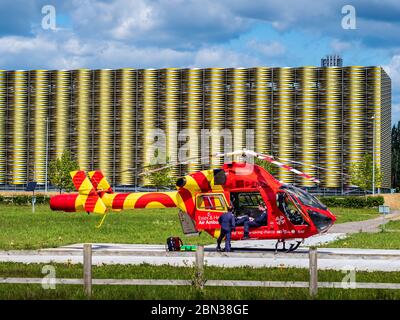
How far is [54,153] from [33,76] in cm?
1445

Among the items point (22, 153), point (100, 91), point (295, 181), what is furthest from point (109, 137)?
point (295, 181)

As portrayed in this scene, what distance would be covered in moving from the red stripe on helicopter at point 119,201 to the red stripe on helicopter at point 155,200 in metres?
0.70

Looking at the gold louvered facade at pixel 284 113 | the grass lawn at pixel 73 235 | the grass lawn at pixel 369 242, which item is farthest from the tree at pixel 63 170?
the grass lawn at pixel 369 242

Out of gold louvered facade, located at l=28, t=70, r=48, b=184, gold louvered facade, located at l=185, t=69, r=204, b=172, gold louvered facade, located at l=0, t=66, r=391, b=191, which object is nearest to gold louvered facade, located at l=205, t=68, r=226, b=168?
gold louvered facade, located at l=0, t=66, r=391, b=191

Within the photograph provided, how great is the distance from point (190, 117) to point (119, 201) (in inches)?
3675

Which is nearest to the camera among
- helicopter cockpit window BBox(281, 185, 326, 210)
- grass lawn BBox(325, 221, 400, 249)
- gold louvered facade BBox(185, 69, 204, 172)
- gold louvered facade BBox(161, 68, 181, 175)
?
helicopter cockpit window BBox(281, 185, 326, 210)

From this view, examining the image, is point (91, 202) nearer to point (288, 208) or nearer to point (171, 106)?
point (288, 208)

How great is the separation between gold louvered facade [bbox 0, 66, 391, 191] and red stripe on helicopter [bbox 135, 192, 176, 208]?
83.0 meters

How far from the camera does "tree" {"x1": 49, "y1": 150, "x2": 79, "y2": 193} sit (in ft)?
376

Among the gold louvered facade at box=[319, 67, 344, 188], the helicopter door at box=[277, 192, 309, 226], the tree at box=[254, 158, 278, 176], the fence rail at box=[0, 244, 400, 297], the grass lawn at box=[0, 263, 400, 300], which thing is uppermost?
the gold louvered facade at box=[319, 67, 344, 188]

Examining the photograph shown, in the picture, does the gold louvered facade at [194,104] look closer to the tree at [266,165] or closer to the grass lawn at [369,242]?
the tree at [266,165]

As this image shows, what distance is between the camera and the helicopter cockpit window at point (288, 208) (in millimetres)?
25578

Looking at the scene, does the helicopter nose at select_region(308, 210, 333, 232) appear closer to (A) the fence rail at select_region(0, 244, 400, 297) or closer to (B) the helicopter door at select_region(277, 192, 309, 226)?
(B) the helicopter door at select_region(277, 192, 309, 226)

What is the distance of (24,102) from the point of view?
5079 inches
